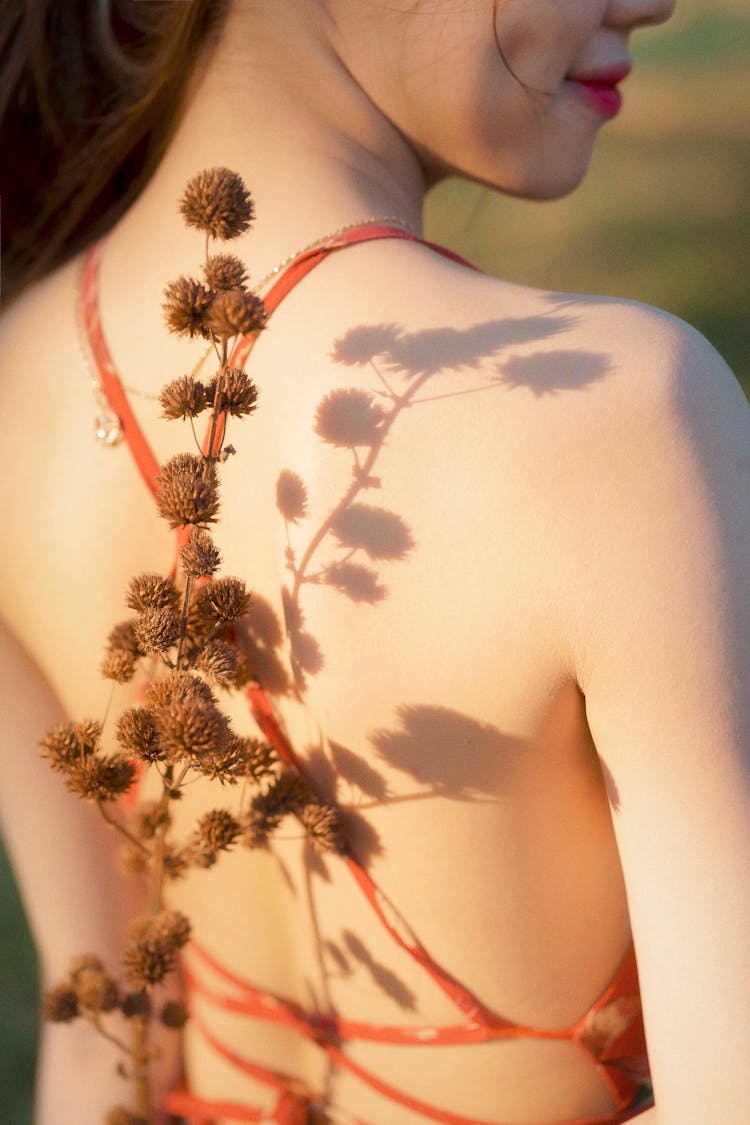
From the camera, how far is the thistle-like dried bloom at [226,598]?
2.10ft

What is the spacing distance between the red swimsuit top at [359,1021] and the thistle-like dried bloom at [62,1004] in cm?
15

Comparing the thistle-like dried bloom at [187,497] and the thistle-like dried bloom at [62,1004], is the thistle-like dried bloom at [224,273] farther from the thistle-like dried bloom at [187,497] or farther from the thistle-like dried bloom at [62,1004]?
the thistle-like dried bloom at [62,1004]

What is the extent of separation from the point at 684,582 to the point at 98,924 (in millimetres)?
570

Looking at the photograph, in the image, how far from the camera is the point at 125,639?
0.72 metres

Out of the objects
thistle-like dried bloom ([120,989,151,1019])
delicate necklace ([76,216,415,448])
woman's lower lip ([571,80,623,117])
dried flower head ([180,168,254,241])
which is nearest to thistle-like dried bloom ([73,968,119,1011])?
thistle-like dried bloom ([120,989,151,1019])

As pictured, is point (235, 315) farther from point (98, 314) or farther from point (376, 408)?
point (98, 314)

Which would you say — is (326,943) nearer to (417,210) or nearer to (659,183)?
(417,210)

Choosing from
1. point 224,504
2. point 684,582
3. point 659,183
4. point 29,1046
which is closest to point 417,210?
point 224,504

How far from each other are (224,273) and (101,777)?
10.9 inches

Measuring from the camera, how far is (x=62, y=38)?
106 cm

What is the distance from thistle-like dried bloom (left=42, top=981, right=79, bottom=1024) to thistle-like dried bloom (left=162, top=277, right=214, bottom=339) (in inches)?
15.7

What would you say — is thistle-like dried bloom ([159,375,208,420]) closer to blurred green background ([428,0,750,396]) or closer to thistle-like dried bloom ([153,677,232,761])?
thistle-like dried bloom ([153,677,232,761])

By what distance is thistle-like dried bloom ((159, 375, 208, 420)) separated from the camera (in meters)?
0.62

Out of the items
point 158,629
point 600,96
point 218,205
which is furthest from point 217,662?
point 600,96
